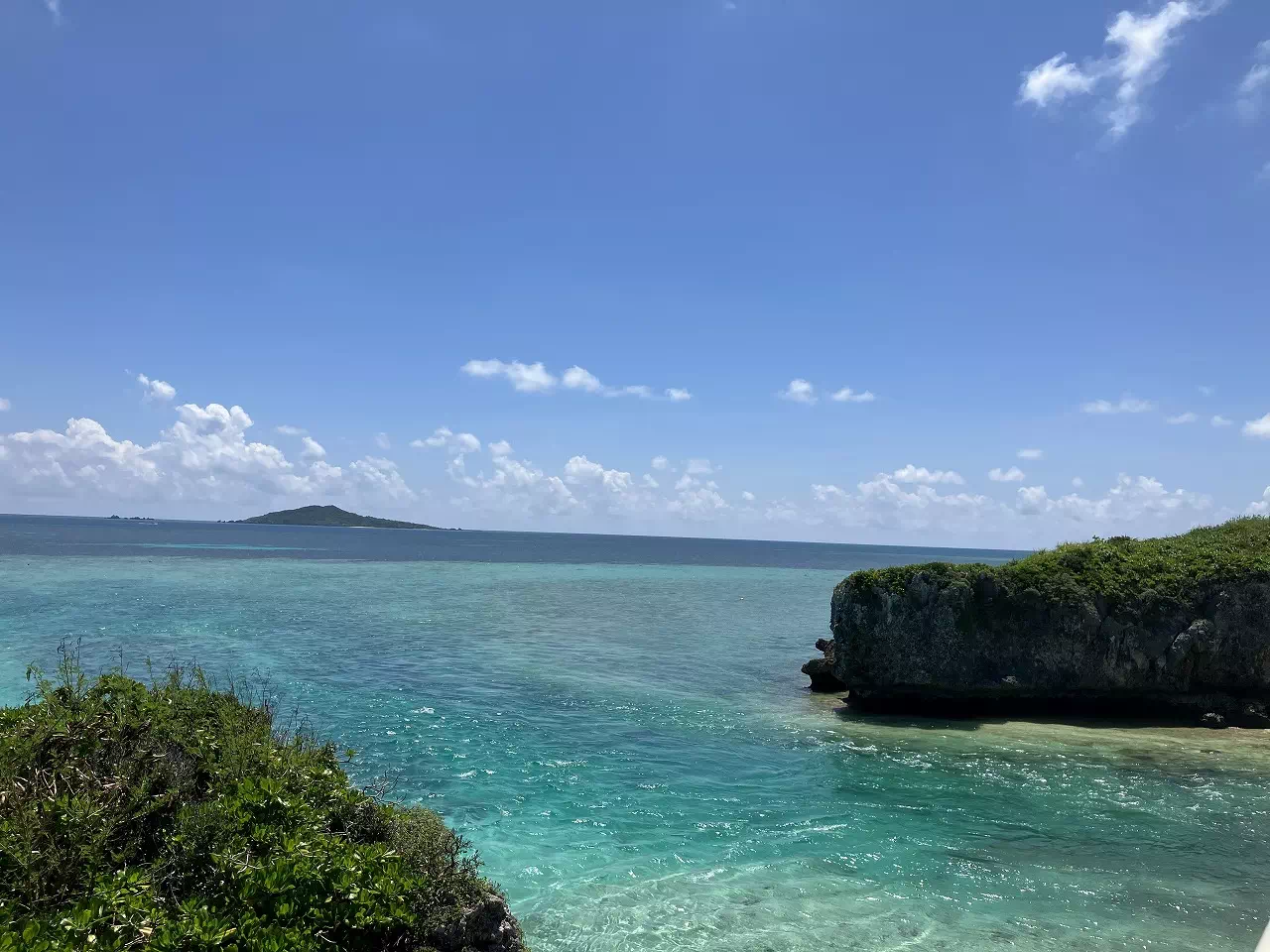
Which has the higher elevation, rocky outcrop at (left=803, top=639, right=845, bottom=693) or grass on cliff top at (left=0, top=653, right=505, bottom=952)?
grass on cliff top at (left=0, top=653, right=505, bottom=952)

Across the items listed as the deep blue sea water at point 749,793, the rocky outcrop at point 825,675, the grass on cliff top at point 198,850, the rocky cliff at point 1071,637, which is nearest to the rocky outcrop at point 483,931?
the grass on cliff top at point 198,850

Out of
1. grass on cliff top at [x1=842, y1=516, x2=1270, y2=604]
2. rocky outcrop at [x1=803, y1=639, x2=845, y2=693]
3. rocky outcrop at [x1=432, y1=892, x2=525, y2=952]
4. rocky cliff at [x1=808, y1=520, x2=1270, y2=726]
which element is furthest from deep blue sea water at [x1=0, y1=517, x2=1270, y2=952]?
grass on cliff top at [x1=842, y1=516, x2=1270, y2=604]

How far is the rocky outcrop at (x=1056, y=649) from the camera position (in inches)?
1169

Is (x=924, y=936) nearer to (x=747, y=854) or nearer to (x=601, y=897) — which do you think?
(x=747, y=854)

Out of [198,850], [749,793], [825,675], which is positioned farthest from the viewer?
[825,675]

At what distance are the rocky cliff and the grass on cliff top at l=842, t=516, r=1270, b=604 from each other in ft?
0.21

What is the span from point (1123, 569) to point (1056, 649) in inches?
198

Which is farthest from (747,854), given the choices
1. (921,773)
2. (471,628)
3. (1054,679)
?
(471,628)

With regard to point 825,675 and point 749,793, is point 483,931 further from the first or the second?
point 825,675

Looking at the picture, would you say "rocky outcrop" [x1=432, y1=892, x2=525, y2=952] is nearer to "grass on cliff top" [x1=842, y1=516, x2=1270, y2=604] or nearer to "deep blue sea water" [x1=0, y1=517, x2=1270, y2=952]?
"deep blue sea water" [x1=0, y1=517, x2=1270, y2=952]

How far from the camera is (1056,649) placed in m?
30.5

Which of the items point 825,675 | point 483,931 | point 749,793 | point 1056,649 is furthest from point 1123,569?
point 483,931

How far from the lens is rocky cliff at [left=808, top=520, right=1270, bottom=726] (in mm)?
29734

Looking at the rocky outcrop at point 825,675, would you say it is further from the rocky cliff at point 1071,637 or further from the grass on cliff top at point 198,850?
the grass on cliff top at point 198,850
